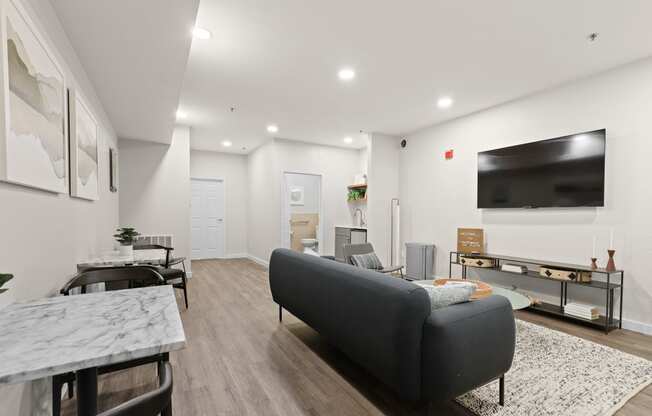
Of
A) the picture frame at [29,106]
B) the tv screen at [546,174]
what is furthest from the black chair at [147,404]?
the tv screen at [546,174]

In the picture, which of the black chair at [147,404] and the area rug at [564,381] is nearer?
the black chair at [147,404]

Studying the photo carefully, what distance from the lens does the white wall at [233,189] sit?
768 cm

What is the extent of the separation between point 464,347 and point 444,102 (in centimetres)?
351

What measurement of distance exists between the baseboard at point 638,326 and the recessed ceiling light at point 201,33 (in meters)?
4.85

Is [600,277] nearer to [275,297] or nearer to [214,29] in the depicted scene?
[275,297]

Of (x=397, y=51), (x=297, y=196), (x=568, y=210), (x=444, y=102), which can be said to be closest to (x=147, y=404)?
(x=397, y=51)

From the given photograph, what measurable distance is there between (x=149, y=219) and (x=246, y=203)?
2857 mm

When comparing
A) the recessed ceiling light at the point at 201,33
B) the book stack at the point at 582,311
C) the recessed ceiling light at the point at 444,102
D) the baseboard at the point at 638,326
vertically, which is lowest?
the baseboard at the point at 638,326

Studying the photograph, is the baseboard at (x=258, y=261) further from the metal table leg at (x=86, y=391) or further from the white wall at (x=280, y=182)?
the metal table leg at (x=86, y=391)

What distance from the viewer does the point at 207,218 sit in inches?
302

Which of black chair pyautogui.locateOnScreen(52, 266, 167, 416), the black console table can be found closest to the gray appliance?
the black console table

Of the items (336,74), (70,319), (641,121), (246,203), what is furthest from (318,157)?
(70,319)

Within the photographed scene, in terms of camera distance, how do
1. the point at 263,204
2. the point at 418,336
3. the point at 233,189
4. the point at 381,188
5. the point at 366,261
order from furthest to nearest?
1. the point at 233,189
2. the point at 263,204
3. the point at 381,188
4. the point at 366,261
5. the point at 418,336

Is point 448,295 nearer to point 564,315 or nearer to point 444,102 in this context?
point 564,315
